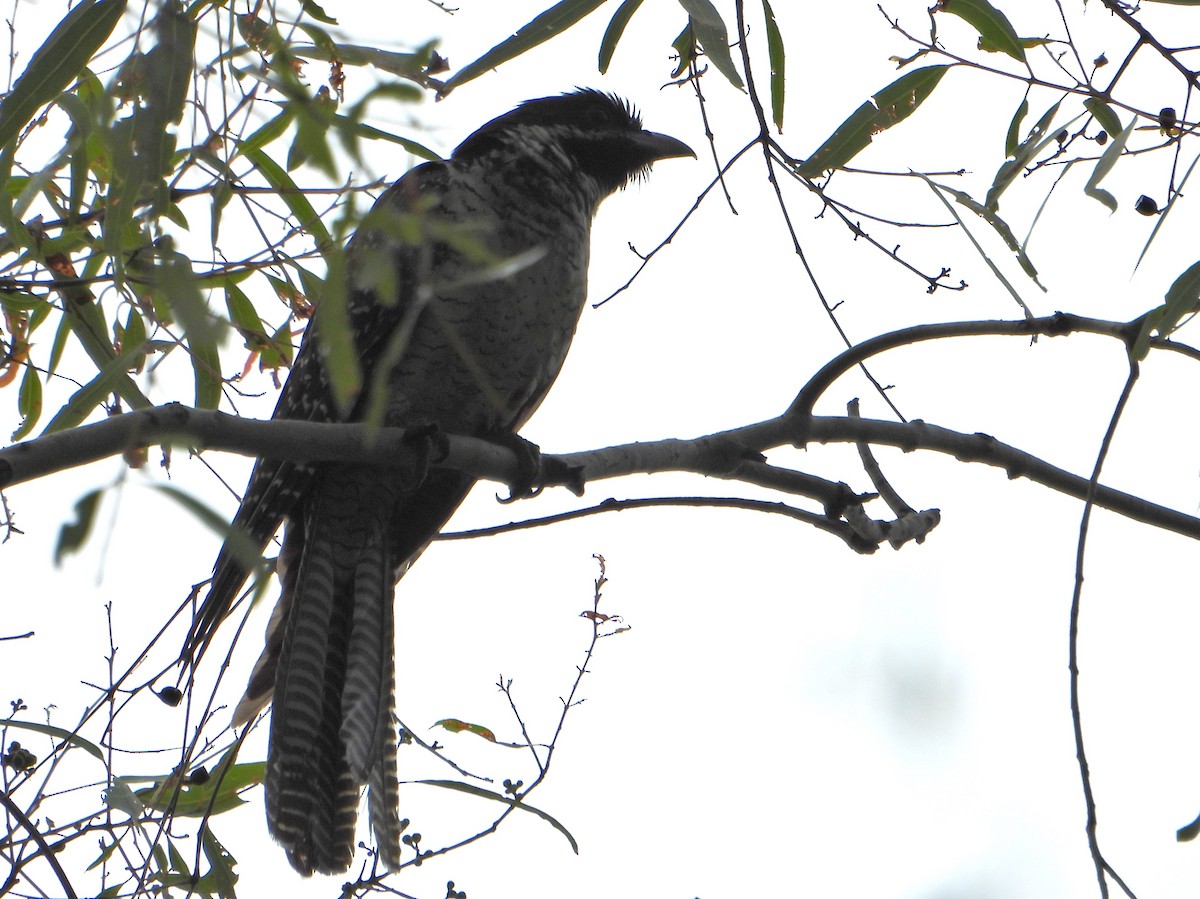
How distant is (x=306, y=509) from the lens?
9.10 feet

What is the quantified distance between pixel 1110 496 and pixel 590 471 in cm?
82

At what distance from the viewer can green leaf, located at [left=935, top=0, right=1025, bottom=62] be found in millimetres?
2025

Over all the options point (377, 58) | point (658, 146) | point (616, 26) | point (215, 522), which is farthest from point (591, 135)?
point (215, 522)

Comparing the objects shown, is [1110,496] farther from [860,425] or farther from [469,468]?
[469,468]

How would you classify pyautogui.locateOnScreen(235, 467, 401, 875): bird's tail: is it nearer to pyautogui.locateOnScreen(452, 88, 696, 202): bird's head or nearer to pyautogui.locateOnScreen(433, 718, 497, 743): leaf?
pyautogui.locateOnScreen(433, 718, 497, 743): leaf

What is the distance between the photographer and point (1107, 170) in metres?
1.61

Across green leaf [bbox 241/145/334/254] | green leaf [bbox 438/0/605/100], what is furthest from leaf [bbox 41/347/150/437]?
green leaf [bbox 438/0/605/100]

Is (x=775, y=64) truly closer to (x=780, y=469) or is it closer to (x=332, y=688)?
(x=780, y=469)

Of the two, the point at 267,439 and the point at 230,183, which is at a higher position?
the point at 230,183

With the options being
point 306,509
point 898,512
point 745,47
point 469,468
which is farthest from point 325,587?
point 745,47

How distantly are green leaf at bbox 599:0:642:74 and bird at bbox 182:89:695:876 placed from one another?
51 cm

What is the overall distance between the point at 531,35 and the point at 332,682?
144 centimetres

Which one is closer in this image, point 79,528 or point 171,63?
point 79,528

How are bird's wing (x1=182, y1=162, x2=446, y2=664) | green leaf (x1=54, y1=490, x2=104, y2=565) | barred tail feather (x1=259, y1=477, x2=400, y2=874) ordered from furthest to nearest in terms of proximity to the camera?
1. barred tail feather (x1=259, y1=477, x2=400, y2=874)
2. bird's wing (x1=182, y1=162, x2=446, y2=664)
3. green leaf (x1=54, y1=490, x2=104, y2=565)
